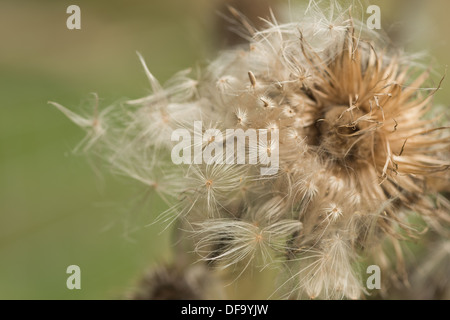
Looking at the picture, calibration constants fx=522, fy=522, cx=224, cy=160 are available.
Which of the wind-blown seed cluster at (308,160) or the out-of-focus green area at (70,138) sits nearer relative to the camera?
the wind-blown seed cluster at (308,160)

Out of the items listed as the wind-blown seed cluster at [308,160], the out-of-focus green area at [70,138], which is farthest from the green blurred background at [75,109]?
→ the wind-blown seed cluster at [308,160]

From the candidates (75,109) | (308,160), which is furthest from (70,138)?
(308,160)

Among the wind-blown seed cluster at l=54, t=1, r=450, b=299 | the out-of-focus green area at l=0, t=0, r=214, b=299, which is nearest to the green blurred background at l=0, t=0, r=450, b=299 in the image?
the out-of-focus green area at l=0, t=0, r=214, b=299

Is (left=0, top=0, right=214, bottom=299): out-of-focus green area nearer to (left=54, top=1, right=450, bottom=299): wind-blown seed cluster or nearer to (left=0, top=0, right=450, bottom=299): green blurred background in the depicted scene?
(left=0, top=0, right=450, bottom=299): green blurred background

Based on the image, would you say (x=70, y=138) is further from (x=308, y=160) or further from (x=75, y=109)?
(x=308, y=160)

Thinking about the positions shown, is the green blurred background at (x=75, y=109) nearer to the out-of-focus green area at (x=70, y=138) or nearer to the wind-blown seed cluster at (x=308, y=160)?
the out-of-focus green area at (x=70, y=138)
